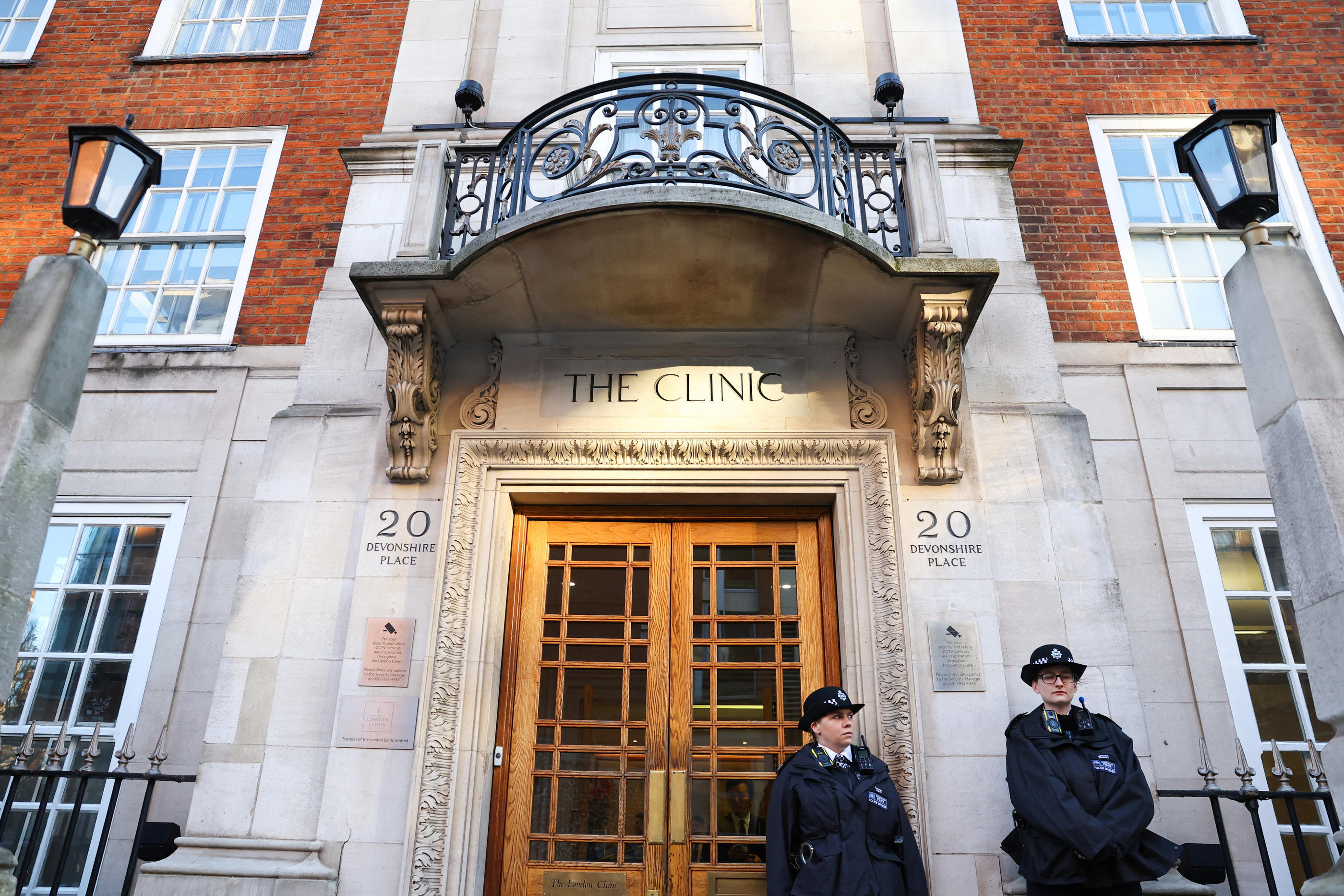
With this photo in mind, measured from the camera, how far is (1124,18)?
9.44 m

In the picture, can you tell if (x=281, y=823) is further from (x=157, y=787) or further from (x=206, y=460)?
(x=206, y=460)

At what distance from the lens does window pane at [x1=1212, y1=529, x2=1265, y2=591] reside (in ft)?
21.8

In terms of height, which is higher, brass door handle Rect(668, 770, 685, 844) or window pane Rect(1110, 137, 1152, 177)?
window pane Rect(1110, 137, 1152, 177)

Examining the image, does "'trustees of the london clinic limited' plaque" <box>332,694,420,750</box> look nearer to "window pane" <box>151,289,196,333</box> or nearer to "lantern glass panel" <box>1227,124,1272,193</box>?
"window pane" <box>151,289,196,333</box>

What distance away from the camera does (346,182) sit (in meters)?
8.59

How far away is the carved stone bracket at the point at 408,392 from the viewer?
605 cm

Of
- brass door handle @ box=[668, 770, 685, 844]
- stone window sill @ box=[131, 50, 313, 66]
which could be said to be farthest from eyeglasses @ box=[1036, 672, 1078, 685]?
stone window sill @ box=[131, 50, 313, 66]

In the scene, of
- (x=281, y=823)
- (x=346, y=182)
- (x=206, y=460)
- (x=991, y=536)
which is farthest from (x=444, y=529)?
(x=346, y=182)

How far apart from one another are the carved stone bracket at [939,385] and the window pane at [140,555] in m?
6.01

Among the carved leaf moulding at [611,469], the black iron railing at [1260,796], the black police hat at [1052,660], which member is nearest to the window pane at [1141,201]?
the carved leaf moulding at [611,469]

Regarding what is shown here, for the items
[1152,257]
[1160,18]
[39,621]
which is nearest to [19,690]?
[39,621]

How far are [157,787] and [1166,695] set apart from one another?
722 cm

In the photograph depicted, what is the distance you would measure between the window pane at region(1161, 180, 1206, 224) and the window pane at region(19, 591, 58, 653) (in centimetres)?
1020

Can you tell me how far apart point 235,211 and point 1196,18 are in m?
10.2
